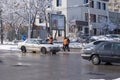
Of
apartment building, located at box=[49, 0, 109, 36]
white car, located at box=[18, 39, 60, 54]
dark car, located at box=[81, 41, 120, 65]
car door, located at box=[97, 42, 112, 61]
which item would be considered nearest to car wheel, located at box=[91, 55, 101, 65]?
dark car, located at box=[81, 41, 120, 65]

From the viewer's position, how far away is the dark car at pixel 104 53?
23234 mm

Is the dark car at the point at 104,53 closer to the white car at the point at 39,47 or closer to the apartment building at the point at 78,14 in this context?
the white car at the point at 39,47

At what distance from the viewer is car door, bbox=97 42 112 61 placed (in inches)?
920

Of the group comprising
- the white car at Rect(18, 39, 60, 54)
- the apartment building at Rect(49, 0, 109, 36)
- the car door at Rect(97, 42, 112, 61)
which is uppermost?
the apartment building at Rect(49, 0, 109, 36)

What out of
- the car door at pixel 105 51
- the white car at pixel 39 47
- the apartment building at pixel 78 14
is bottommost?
the white car at pixel 39 47

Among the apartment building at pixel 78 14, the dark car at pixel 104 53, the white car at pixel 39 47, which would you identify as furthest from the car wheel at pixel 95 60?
the apartment building at pixel 78 14

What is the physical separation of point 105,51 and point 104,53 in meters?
0.13

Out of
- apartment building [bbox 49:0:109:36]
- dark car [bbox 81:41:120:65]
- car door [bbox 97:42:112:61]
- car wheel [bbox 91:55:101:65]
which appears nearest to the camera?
dark car [bbox 81:41:120:65]

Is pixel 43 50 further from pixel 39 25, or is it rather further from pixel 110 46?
pixel 39 25

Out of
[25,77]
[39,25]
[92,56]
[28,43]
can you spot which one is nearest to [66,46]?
[28,43]

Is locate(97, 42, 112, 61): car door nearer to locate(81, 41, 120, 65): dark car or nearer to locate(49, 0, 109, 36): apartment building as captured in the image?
locate(81, 41, 120, 65): dark car

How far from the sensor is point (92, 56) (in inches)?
954

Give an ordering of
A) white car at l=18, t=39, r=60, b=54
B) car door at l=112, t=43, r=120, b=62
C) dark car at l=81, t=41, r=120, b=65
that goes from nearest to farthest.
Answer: car door at l=112, t=43, r=120, b=62
dark car at l=81, t=41, r=120, b=65
white car at l=18, t=39, r=60, b=54

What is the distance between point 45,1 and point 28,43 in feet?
74.5
